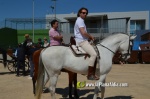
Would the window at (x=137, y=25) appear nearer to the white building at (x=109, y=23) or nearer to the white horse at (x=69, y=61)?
the white building at (x=109, y=23)

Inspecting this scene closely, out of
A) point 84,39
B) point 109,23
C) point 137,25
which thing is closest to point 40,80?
point 84,39

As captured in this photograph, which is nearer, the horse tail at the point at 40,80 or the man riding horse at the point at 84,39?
the man riding horse at the point at 84,39

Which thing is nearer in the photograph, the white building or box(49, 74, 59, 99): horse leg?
box(49, 74, 59, 99): horse leg

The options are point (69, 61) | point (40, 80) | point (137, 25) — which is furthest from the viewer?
point (137, 25)

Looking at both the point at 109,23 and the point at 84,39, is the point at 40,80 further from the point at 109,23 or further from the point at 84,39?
the point at 109,23

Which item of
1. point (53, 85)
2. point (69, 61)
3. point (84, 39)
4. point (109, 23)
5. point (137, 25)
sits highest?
point (137, 25)

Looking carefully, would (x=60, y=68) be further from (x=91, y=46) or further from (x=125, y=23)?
(x=125, y=23)

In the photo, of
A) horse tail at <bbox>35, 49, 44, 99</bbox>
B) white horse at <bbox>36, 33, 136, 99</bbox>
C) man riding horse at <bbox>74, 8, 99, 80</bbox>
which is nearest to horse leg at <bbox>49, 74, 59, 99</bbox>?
white horse at <bbox>36, 33, 136, 99</bbox>

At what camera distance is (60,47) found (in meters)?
6.08

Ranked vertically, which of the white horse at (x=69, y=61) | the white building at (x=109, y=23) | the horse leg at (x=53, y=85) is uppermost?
the white building at (x=109, y=23)

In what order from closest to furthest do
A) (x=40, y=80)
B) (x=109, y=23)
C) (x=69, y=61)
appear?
1. (x=69, y=61)
2. (x=40, y=80)
3. (x=109, y=23)

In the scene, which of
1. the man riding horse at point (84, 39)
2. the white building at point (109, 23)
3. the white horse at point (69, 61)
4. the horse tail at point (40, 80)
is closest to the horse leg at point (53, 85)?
the white horse at point (69, 61)

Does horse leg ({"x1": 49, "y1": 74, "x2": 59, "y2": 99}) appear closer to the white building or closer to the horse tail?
the horse tail

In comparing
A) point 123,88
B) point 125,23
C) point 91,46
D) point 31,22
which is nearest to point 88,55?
point 91,46
